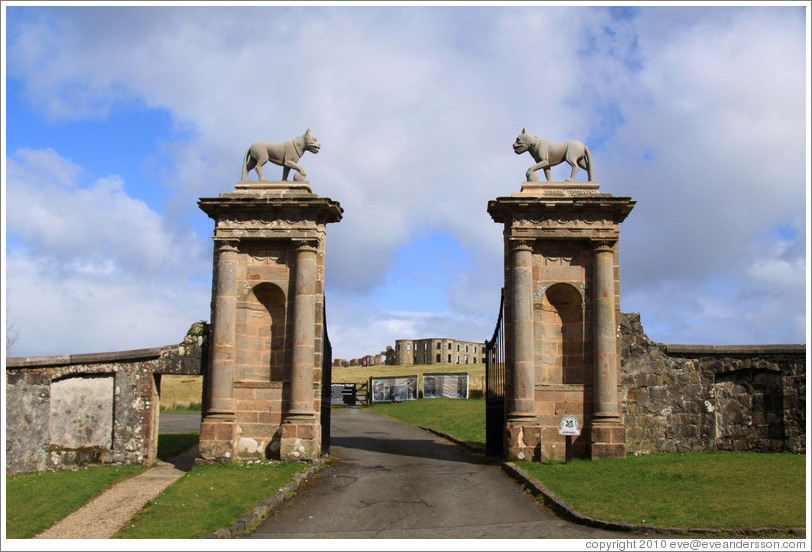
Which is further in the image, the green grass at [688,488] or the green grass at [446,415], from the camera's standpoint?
the green grass at [446,415]

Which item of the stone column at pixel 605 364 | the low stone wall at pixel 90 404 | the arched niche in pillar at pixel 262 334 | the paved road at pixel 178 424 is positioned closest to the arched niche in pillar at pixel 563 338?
the stone column at pixel 605 364

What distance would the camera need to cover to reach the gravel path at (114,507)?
10.9 metres

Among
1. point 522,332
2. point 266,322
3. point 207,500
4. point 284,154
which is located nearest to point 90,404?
point 266,322

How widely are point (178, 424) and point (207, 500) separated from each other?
16.8 metres

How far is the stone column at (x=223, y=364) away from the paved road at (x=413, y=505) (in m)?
2.52

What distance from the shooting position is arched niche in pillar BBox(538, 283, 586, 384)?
17.0 metres

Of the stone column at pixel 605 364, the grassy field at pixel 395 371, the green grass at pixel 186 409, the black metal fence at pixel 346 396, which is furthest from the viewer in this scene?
the grassy field at pixel 395 371

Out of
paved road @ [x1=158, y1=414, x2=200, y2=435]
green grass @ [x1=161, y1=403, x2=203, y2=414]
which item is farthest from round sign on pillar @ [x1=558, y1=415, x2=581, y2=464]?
green grass @ [x1=161, y1=403, x2=203, y2=414]

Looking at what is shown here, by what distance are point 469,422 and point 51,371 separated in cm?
1412

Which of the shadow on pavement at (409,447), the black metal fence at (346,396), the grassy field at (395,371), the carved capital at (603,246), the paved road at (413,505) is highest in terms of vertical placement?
the carved capital at (603,246)

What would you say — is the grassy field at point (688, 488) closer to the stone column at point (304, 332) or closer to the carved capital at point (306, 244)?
the stone column at point (304, 332)

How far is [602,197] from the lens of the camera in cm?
1677

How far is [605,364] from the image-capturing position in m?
16.3

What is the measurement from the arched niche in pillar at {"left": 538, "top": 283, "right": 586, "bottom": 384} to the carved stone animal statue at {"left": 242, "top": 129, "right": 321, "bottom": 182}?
21.1ft
